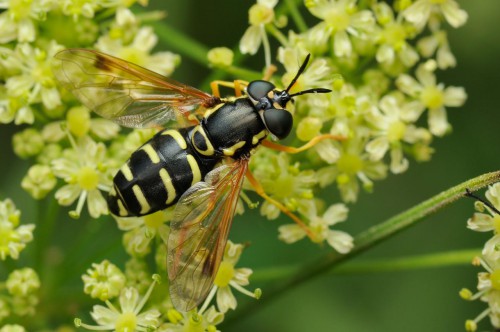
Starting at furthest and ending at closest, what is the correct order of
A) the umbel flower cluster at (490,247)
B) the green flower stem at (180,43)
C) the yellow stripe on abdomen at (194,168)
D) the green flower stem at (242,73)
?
the green flower stem at (180,43)
the green flower stem at (242,73)
the yellow stripe on abdomen at (194,168)
the umbel flower cluster at (490,247)

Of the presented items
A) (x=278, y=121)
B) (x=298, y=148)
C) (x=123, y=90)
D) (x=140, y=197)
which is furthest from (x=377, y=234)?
(x=123, y=90)

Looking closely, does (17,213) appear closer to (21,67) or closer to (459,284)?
(21,67)

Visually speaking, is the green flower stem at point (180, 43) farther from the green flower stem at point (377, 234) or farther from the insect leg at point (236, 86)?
the green flower stem at point (377, 234)

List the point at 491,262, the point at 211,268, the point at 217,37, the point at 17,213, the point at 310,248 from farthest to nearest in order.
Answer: the point at 217,37 → the point at 310,248 → the point at 17,213 → the point at 491,262 → the point at 211,268

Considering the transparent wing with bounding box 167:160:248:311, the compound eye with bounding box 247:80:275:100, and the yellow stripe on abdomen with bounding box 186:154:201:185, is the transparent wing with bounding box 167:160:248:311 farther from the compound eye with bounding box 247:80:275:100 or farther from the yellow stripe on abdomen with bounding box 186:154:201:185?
the compound eye with bounding box 247:80:275:100

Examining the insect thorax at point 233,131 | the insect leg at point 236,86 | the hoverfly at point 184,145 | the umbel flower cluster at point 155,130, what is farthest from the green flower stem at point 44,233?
the insect leg at point 236,86

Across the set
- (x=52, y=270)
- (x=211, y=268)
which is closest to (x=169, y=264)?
(x=211, y=268)

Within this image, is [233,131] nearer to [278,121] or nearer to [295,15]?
[278,121]
